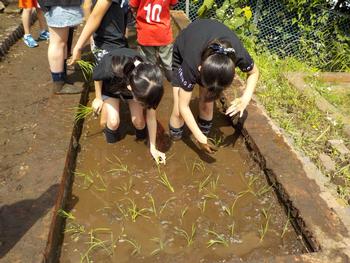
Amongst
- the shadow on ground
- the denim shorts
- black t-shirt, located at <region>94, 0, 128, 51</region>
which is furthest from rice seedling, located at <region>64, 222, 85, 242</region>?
the denim shorts

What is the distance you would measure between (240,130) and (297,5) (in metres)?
2.74

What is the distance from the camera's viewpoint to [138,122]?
312 centimetres

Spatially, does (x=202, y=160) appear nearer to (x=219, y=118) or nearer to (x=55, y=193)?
(x=219, y=118)

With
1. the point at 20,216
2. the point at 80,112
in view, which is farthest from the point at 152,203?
the point at 80,112

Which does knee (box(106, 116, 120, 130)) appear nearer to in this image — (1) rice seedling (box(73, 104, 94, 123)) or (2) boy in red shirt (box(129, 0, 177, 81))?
(1) rice seedling (box(73, 104, 94, 123))

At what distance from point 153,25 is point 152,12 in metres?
0.13

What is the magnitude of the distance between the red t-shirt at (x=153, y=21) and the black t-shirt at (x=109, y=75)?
0.61m

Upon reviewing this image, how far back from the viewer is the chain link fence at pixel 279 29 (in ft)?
17.0

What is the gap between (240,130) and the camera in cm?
329

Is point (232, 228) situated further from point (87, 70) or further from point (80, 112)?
point (87, 70)

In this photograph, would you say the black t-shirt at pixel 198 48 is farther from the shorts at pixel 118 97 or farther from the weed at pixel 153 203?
the weed at pixel 153 203

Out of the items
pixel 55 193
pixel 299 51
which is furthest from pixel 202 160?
pixel 299 51

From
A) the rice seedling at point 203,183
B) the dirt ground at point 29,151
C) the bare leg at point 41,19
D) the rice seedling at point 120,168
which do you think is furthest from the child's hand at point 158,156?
the bare leg at point 41,19

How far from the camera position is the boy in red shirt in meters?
3.30
